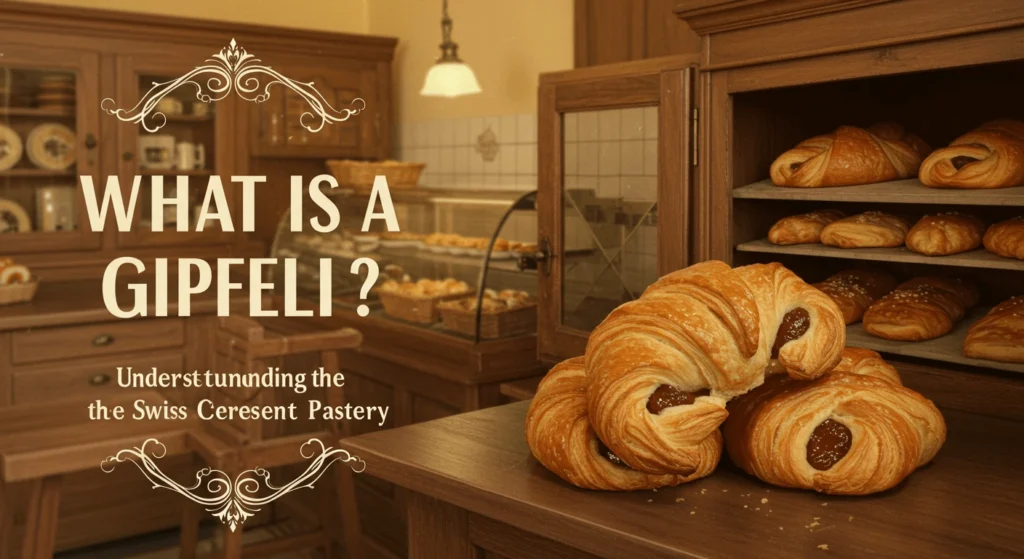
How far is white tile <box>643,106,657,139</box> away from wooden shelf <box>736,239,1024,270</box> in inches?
14.3

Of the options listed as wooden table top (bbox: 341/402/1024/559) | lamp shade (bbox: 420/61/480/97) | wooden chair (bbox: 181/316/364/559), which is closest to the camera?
wooden table top (bbox: 341/402/1024/559)

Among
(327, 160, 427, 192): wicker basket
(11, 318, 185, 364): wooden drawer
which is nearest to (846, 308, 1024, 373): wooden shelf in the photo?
(327, 160, 427, 192): wicker basket

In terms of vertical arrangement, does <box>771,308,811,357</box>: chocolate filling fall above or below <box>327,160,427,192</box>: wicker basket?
below

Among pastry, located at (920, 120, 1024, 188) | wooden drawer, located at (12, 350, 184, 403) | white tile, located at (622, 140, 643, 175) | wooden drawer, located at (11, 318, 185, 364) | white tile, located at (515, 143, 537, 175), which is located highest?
white tile, located at (515, 143, 537, 175)

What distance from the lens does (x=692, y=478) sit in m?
1.36

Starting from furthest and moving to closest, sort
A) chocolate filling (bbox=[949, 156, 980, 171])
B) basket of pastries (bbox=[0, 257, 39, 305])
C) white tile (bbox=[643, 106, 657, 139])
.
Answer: basket of pastries (bbox=[0, 257, 39, 305])
white tile (bbox=[643, 106, 657, 139])
chocolate filling (bbox=[949, 156, 980, 171])

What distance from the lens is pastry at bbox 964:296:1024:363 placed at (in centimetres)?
171

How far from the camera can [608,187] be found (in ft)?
8.00

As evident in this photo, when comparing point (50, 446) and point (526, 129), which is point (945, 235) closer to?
point (50, 446)

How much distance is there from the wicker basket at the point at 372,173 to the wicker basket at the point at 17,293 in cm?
137

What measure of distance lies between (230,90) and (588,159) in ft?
9.28

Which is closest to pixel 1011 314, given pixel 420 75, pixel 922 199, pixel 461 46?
pixel 922 199

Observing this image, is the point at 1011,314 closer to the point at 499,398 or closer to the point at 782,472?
the point at 782,472

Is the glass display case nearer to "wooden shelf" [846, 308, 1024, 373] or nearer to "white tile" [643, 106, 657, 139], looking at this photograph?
"white tile" [643, 106, 657, 139]
